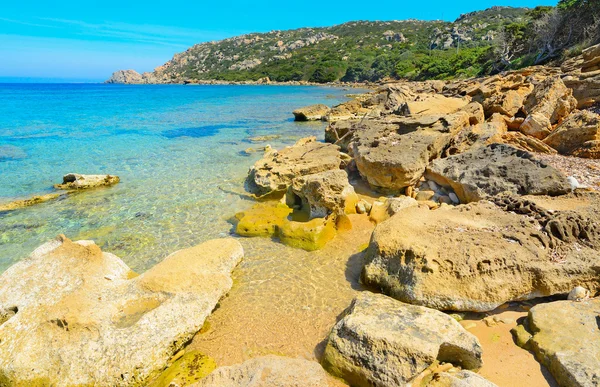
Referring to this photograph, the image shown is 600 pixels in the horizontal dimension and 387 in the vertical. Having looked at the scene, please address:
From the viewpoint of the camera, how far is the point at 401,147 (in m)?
9.76

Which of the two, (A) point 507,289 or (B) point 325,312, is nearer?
(A) point 507,289

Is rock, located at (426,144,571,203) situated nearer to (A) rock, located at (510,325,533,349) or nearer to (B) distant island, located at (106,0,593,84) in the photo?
(A) rock, located at (510,325,533,349)

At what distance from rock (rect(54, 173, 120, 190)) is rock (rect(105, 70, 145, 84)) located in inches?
7473

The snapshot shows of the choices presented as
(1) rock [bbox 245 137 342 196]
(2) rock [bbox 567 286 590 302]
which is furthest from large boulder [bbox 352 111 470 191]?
(2) rock [bbox 567 286 590 302]

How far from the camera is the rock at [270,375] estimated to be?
3.19 meters

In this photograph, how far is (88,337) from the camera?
3.99 metres

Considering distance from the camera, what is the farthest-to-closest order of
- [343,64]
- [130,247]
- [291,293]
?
1. [343,64]
2. [130,247]
3. [291,293]

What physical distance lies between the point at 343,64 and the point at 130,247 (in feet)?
335

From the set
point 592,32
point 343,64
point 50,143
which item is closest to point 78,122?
point 50,143

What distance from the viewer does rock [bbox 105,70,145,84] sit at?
18159cm

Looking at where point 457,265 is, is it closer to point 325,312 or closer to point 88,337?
point 325,312

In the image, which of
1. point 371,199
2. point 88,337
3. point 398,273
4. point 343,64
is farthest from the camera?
point 343,64

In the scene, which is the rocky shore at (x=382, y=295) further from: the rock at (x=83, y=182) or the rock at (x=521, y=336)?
the rock at (x=83, y=182)

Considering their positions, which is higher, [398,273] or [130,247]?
[398,273]
